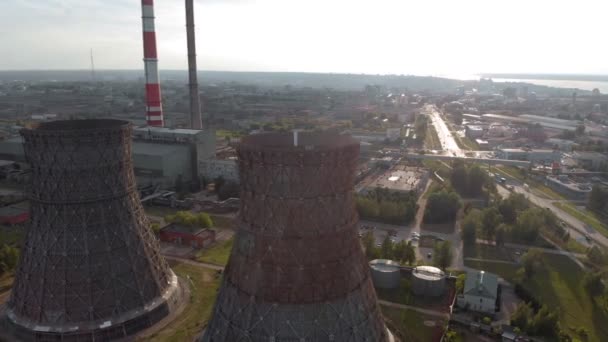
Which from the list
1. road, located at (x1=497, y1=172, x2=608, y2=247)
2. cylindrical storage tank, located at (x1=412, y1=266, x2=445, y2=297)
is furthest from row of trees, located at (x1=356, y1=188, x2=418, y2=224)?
road, located at (x1=497, y1=172, x2=608, y2=247)

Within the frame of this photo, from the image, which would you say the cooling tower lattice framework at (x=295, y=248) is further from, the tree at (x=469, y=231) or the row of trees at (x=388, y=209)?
the row of trees at (x=388, y=209)

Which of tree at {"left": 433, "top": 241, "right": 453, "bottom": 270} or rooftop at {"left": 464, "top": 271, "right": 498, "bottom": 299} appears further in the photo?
tree at {"left": 433, "top": 241, "right": 453, "bottom": 270}

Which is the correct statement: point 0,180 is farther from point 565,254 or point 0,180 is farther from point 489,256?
point 565,254

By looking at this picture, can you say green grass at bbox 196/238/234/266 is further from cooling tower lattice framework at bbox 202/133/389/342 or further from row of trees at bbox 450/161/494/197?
row of trees at bbox 450/161/494/197

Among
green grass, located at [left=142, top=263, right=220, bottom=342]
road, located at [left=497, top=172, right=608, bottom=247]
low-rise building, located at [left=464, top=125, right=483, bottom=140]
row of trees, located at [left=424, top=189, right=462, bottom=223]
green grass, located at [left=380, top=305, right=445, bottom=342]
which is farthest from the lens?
low-rise building, located at [left=464, top=125, right=483, bottom=140]

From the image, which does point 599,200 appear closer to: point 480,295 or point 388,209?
point 388,209

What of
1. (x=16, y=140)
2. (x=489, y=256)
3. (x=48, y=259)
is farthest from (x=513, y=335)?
(x=16, y=140)

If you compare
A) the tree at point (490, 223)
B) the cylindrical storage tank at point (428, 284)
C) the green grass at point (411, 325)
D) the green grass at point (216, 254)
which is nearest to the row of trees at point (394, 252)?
the cylindrical storage tank at point (428, 284)

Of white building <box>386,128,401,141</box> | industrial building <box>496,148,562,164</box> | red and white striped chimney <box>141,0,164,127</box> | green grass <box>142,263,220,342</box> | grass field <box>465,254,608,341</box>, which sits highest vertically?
red and white striped chimney <box>141,0,164,127</box>
